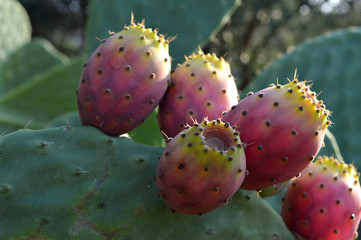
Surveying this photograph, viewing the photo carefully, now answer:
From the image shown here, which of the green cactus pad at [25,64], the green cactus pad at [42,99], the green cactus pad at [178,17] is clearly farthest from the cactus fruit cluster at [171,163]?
the green cactus pad at [25,64]

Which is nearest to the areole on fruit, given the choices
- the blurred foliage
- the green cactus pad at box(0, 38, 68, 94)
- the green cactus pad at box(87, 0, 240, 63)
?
the green cactus pad at box(87, 0, 240, 63)

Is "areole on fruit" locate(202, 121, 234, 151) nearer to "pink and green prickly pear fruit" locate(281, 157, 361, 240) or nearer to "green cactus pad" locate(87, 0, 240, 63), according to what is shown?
"pink and green prickly pear fruit" locate(281, 157, 361, 240)

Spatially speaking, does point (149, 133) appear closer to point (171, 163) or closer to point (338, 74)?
point (171, 163)

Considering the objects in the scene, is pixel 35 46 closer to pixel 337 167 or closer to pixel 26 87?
pixel 26 87

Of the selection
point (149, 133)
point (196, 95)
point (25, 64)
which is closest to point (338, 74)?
point (149, 133)

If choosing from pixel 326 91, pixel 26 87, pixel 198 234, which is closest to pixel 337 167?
pixel 198 234
